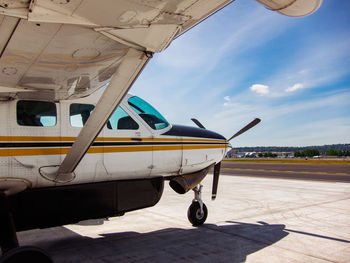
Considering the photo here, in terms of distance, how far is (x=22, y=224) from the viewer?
430 centimetres

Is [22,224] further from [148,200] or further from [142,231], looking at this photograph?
[142,231]

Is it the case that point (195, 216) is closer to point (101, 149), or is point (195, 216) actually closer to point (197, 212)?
point (197, 212)

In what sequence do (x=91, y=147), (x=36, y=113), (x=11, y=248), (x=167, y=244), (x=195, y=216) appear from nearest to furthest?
(x=11, y=248) → (x=36, y=113) → (x=91, y=147) → (x=167, y=244) → (x=195, y=216)

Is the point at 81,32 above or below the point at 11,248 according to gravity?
above

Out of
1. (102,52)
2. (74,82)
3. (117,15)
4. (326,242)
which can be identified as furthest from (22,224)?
(326,242)

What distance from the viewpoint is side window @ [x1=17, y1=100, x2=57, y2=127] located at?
13.6 feet

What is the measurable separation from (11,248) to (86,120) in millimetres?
2103

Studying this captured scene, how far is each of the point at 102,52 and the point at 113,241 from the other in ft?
13.2

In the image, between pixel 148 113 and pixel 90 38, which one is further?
pixel 148 113

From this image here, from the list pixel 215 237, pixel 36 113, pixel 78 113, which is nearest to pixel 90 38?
pixel 36 113

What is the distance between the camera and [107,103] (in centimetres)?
333

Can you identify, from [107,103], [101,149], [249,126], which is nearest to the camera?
[107,103]

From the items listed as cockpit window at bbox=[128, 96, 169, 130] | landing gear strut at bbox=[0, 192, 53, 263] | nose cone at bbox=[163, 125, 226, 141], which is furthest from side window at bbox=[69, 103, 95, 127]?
nose cone at bbox=[163, 125, 226, 141]

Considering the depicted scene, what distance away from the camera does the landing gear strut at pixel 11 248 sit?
3.44 metres
